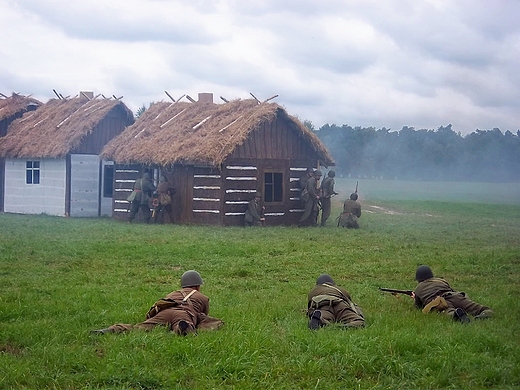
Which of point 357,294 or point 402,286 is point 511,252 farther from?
point 357,294

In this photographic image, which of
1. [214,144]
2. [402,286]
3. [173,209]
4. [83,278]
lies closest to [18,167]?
[173,209]

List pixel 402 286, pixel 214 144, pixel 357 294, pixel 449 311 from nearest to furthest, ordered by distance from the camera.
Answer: pixel 449 311 → pixel 357 294 → pixel 402 286 → pixel 214 144

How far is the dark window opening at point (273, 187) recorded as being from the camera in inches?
1005

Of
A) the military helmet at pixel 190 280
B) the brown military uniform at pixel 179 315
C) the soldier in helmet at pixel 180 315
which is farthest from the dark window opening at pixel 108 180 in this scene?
the brown military uniform at pixel 179 315

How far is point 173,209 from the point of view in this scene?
84.1 ft

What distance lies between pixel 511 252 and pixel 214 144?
10.5 meters

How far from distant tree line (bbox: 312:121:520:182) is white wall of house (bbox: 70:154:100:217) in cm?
2988

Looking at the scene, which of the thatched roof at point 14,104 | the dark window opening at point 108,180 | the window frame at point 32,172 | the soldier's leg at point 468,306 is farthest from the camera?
the thatched roof at point 14,104

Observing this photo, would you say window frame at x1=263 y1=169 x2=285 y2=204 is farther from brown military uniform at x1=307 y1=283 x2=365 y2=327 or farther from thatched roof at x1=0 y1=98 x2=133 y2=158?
brown military uniform at x1=307 y1=283 x2=365 y2=327

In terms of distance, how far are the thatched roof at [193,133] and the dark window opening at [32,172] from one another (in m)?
3.98

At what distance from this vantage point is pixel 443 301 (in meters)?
9.62

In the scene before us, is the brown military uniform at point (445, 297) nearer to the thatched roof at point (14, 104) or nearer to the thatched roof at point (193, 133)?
the thatched roof at point (193, 133)

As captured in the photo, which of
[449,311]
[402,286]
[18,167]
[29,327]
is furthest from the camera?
[18,167]

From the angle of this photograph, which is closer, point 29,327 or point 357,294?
point 29,327
